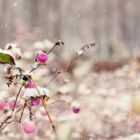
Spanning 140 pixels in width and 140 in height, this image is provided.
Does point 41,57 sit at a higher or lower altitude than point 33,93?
higher

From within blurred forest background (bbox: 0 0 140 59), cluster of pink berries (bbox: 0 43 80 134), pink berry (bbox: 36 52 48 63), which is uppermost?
blurred forest background (bbox: 0 0 140 59)

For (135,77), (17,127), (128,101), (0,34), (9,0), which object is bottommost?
(17,127)

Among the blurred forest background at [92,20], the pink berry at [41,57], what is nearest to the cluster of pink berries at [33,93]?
the pink berry at [41,57]

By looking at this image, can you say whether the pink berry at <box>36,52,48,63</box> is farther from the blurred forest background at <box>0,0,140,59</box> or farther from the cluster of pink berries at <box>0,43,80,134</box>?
the blurred forest background at <box>0,0,140,59</box>

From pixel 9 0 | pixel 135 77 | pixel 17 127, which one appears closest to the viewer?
pixel 17 127

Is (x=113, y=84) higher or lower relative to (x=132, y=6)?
lower

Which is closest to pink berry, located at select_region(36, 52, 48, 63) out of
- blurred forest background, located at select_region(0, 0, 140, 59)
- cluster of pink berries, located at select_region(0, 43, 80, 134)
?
cluster of pink berries, located at select_region(0, 43, 80, 134)

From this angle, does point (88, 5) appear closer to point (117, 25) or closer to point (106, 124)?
point (117, 25)

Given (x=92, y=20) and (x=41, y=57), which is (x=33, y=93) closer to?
(x=41, y=57)

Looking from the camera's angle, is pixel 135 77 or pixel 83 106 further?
pixel 135 77

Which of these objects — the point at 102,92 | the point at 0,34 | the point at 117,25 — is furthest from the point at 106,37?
the point at 102,92

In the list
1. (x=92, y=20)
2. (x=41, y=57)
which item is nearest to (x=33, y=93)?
(x=41, y=57)
